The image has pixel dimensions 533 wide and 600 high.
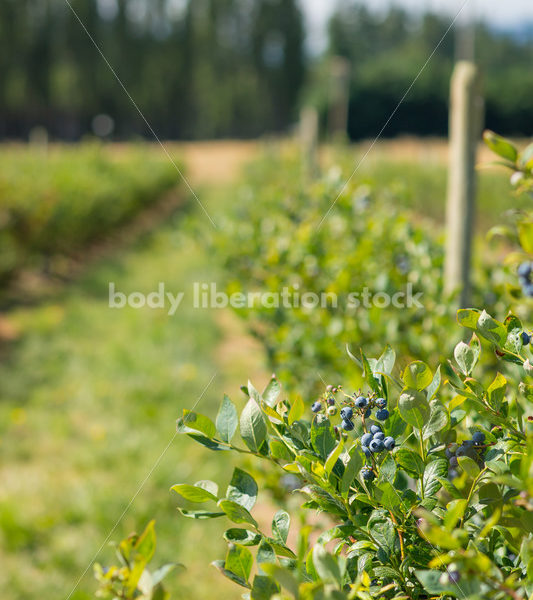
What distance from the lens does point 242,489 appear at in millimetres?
744

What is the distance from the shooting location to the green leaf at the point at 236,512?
27.3 inches

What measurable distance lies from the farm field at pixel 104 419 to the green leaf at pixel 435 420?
155 centimetres

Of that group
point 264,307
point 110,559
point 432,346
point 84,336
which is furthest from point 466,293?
point 84,336

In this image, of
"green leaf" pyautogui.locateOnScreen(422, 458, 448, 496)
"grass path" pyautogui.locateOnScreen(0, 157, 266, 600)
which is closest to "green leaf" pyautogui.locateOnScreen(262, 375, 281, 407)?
"green leaf" pyautogui.locateOnScreen(422, 458, 448, 496)

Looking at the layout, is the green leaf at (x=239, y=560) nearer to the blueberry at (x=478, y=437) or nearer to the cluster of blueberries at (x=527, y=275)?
the blueberry at (x=478, y=437)

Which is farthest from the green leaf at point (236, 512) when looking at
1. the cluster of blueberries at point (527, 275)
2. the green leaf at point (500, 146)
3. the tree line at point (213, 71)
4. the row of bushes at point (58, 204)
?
the tree line at point (213, 71)

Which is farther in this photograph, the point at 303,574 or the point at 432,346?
the point at 432,346

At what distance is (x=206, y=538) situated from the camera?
2273 mm

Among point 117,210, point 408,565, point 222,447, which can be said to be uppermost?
point 222,447

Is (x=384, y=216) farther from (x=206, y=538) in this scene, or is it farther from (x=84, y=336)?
(x=84, y=336)

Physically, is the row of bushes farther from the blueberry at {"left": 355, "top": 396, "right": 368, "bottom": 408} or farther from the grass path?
the blueberry at {"left": 355, "top": 396, "right": 368, "bottom": 408}

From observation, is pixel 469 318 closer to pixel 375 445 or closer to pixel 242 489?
pixel 375 445

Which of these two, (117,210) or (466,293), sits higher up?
(466,293)

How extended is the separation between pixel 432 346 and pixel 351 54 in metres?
39.9
